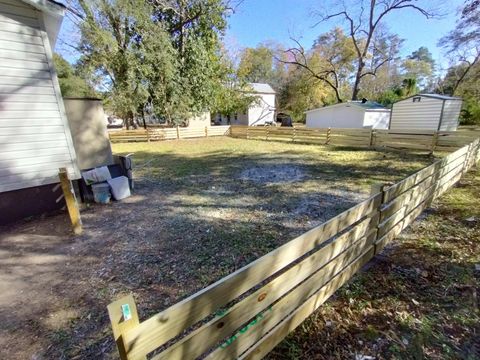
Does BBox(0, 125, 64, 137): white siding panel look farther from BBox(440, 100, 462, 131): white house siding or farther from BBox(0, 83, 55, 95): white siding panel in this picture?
BBox(440, 100, 462, 131): white house siding

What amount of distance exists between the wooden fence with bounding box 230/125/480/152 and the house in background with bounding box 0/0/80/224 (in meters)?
12.0

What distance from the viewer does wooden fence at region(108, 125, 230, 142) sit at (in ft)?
52.3

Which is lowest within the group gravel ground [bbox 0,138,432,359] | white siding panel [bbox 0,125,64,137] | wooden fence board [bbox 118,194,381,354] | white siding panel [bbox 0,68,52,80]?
gravel ground [bbox 0,138,432,359]

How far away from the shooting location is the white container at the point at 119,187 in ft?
17.6

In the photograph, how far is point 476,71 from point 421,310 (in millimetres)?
32346

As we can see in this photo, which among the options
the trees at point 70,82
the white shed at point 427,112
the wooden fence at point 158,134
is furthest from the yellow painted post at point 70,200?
the white shed at point 427,112

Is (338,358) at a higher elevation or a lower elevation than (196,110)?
lower

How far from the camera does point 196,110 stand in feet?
56.5

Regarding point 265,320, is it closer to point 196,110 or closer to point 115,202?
point 115,202

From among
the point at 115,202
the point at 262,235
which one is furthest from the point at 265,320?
the point at 115,202

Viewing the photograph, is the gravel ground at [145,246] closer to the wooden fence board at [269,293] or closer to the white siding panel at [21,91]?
the wooden fence board at [269,293]

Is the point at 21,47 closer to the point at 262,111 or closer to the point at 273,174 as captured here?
the point at 273,174

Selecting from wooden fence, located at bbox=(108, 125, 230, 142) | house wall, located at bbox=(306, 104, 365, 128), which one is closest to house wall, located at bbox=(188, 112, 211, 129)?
wooden fence, located at bbox=(108, 125, 230, 142)

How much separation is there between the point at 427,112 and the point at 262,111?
17.8 m
